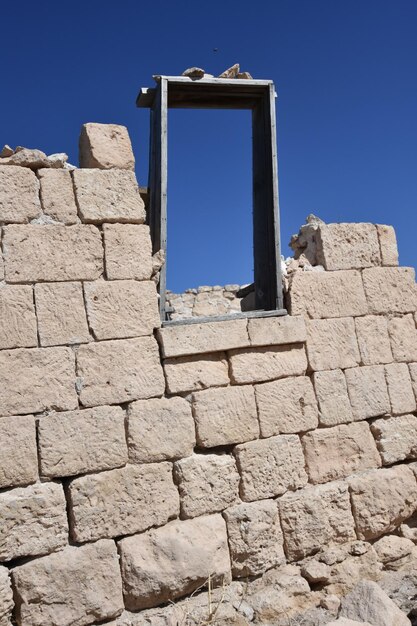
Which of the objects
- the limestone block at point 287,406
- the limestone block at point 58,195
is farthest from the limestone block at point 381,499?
the limestone block at point 58,195

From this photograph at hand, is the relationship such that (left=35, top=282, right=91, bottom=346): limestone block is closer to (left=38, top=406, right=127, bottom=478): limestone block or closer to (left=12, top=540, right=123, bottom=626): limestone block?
(left=38, top=406, right=127, bottom=478): limestone block

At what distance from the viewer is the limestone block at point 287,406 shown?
5.04 metres

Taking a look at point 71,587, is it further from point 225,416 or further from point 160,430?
point 225,416

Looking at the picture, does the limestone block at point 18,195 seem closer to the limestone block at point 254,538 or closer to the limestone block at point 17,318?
the limestone block at point 17,318

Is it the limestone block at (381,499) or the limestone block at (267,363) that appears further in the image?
the limestone block at (381,499)

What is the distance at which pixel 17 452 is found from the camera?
13.8 feet

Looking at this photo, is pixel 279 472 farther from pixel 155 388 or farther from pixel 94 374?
pixel 94 374

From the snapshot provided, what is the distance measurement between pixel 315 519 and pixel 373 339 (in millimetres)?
1650

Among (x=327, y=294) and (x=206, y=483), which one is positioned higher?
(x=327, y=294)

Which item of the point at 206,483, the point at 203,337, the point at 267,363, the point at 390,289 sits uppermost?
the point at 390,289

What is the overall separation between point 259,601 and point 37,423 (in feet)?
6.89

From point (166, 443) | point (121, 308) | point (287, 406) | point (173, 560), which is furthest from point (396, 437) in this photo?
point (121, 308)

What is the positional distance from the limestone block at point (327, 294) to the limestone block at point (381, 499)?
1.41m

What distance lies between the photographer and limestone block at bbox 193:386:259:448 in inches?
189
